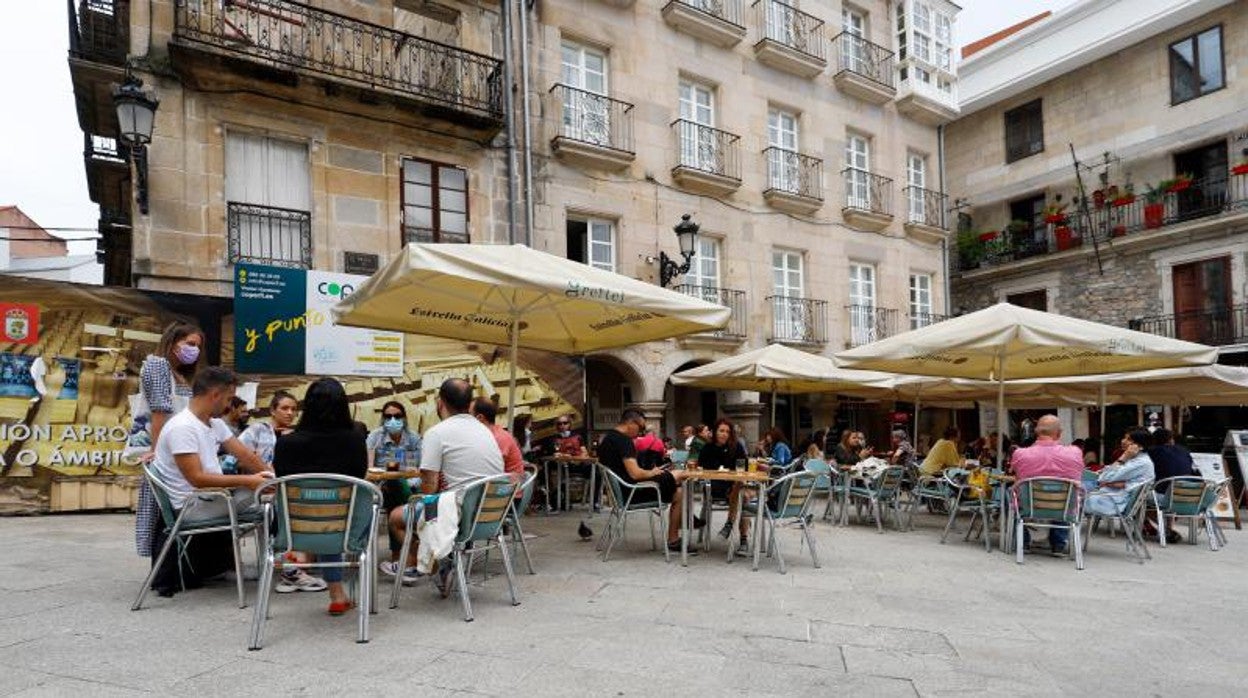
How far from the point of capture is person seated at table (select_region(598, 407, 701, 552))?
241 inches

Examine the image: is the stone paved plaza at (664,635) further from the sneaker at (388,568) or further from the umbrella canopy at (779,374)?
the umbrella canopy at (779,374)

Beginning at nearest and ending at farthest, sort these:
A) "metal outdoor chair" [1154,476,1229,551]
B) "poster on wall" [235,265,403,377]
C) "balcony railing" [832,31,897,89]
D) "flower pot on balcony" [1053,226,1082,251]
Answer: "metal outdoor chair" [1154,476,1229,551]
"poster on wall" [235,265,403,377]
"balcony railing" [832,31,897,89]
"flower pot on balcony" [1053,226,1082,251]

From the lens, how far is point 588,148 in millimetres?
12891

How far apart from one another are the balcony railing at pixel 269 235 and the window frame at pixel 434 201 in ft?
4.40

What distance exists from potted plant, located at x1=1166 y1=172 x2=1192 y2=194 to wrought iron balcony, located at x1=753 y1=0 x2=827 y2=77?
9213mm

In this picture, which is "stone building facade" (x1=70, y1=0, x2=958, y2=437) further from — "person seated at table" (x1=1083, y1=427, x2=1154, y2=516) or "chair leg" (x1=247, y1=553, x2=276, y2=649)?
"person seated at table" (x1=1083, y1=427, x2=1154, y2=516)

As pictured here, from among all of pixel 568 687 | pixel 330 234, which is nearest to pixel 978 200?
pixel 330 234

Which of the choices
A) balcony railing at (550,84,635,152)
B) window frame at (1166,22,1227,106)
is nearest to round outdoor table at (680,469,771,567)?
balcony railing at (550,84,635,152)

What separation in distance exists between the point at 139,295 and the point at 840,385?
956cm

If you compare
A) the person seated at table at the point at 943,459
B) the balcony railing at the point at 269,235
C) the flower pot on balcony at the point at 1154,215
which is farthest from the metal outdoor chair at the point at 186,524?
the flower pot on balcony at the point at 1154,215

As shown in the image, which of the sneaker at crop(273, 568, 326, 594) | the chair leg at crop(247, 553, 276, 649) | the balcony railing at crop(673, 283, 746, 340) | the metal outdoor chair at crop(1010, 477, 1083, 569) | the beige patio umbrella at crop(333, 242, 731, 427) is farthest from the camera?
the balcony railing at crop(673, 283, 746, 340)

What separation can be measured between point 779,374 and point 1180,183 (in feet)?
47.5

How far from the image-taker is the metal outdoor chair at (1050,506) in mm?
6301

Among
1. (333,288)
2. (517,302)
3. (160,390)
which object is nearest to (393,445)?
(517,302)
